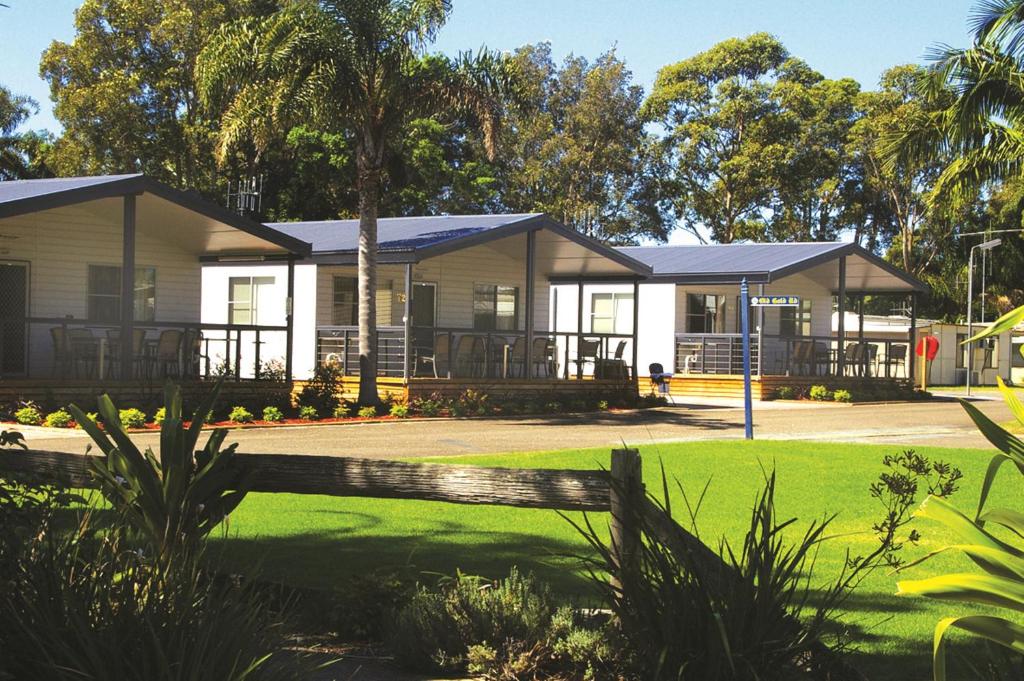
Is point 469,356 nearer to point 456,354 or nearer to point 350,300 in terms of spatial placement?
point 456,354

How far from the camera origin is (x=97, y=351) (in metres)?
20.7

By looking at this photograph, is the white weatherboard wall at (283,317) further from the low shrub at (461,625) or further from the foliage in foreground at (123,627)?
the foliage in foreground at (123,627)

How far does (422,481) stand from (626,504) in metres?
1.39

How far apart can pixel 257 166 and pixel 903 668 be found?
4104 cm

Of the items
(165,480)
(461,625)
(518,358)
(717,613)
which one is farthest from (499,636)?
(518,358)

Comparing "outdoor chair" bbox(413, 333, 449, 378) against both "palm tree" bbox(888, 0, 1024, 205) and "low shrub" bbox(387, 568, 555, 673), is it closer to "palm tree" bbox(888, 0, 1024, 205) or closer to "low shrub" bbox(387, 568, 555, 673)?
"palm tree" bbox(888, 0, 1024, 205)

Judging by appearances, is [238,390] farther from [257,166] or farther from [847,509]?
[257,166]

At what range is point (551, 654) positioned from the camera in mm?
5477

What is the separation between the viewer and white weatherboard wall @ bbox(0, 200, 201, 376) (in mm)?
21594

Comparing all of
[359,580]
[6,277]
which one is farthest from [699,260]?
[359,580]

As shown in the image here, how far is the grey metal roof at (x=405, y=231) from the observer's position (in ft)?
79.8

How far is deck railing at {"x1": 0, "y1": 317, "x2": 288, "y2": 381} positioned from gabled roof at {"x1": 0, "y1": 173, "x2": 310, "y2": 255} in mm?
1818

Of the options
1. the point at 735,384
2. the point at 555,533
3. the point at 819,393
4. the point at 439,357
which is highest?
the point at 439,357

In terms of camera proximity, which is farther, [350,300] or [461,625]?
[350,300]
